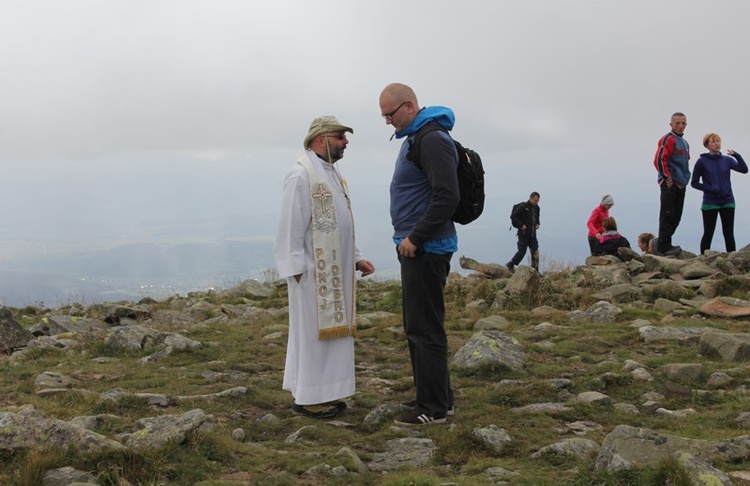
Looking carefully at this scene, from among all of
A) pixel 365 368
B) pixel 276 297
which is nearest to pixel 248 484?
pixel 365 368

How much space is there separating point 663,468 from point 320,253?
12.4 ft

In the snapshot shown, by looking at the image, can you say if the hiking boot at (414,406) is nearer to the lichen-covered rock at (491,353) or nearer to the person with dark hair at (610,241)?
the lichen-covered rock at (491,353)

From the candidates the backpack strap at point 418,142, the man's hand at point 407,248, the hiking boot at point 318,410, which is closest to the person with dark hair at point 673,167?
the backpack strap at point 418,142

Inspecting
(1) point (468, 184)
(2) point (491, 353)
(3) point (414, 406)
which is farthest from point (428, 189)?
(2) point (491, 353)

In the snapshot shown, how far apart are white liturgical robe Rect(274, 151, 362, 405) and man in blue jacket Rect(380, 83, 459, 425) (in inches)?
32.0

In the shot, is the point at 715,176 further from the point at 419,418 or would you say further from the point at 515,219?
the point at 419,418

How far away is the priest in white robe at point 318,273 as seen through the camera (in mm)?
6910

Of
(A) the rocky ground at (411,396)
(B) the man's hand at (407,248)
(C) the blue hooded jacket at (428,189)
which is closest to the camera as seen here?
(A) the rocky ground at (411,396)

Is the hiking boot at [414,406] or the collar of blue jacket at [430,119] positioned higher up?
the collar of blue jacket at [430,119]

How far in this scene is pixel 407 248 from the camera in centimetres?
619

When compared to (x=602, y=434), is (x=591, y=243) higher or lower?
higher

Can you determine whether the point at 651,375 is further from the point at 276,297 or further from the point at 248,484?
the point at 276,297

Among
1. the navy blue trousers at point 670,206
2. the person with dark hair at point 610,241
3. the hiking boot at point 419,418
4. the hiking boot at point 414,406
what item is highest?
the navy blue trousers at point 670,206

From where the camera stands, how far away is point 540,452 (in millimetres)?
5168
